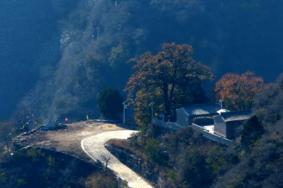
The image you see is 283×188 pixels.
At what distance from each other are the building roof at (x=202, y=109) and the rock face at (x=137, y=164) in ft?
19.2

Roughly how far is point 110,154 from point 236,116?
13.6 metres

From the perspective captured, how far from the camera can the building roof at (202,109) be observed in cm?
5056

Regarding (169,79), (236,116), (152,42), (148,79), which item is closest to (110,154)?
(148,79)

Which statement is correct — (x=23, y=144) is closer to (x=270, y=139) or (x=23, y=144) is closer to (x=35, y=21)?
(x=270, y=139)

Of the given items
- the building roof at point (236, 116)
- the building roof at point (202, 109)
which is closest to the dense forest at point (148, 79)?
the building roof at point (236, 116)

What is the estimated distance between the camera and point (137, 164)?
50312 millimetres

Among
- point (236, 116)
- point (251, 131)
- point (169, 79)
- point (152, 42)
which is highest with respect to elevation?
point (152, 42)

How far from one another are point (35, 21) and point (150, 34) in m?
33.2

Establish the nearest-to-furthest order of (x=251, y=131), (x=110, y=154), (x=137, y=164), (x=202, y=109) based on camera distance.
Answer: (x=251, y=131)
(x=137, y=164)
(x=202, y=109)
(x=110, y=154)

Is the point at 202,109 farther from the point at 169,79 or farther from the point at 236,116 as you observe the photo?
the point at 236,116

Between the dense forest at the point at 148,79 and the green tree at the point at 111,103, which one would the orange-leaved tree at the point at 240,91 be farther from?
the green tree at the point at 111,103

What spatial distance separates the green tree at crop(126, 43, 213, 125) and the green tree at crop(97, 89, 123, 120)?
760 cm

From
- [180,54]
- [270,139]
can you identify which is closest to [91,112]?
[180,54]

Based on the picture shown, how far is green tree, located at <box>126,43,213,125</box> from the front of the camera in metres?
53.0
